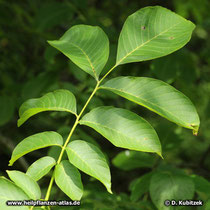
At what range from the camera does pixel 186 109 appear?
1.85 feet

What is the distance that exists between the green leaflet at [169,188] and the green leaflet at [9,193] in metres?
0.40

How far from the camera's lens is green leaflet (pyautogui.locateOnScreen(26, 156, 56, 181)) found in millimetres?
619

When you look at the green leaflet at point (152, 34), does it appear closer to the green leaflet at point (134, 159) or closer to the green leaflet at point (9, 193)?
the green leaflet at point (9, 193)

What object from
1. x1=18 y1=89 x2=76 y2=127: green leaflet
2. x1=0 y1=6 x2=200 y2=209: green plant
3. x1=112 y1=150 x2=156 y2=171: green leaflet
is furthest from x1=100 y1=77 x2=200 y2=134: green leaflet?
x1=112 y1=150 x2=156 y2=171: green leaflet

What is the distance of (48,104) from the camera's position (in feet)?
2.09

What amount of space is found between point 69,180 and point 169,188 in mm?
382

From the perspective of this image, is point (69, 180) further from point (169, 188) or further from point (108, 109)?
point (169, 188)

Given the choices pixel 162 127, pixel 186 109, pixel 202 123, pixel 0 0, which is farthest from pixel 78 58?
pixel 202 123

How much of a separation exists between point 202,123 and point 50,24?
226 centimetres

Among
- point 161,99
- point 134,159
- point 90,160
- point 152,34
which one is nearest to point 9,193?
point 90,160

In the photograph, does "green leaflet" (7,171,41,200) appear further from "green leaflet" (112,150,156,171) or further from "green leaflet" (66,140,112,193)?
"green leaflet" (112,150,156,171)

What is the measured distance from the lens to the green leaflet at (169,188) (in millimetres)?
814

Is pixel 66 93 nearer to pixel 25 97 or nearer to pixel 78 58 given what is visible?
pixel 78 58

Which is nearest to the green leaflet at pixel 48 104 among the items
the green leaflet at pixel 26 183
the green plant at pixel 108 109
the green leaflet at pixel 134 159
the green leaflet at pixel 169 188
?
the green plant at pixel 108 109
